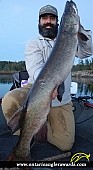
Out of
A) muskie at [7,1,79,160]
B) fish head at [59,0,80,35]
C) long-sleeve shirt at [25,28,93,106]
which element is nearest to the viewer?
muskie at [7,1,79,160]

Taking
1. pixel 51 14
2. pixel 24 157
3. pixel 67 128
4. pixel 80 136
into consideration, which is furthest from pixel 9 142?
pixel 51 14

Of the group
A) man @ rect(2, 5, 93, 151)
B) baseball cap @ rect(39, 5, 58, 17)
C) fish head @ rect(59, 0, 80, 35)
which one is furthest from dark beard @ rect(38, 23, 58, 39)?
fish head @ rect(59, 0, 80, 35)

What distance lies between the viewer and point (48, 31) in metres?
3.78

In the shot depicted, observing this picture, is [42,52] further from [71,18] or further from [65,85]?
[71,18]

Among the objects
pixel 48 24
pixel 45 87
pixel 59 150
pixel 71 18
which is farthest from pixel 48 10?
pixel 59 150

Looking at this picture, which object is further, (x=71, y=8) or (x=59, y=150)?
(x=59, y=150)

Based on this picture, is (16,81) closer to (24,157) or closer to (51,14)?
(51,14)

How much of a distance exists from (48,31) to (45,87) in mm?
1290

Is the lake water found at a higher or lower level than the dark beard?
lower

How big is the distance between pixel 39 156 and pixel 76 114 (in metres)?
2.27

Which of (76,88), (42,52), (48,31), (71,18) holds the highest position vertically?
(71,18)

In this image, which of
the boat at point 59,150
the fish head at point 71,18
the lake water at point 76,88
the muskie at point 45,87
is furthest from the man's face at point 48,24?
the lake water at point 76,88

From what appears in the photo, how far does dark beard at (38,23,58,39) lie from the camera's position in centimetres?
374

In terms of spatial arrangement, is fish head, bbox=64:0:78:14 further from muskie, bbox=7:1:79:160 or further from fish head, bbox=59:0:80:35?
muskie, bbox=7:1:79:160
